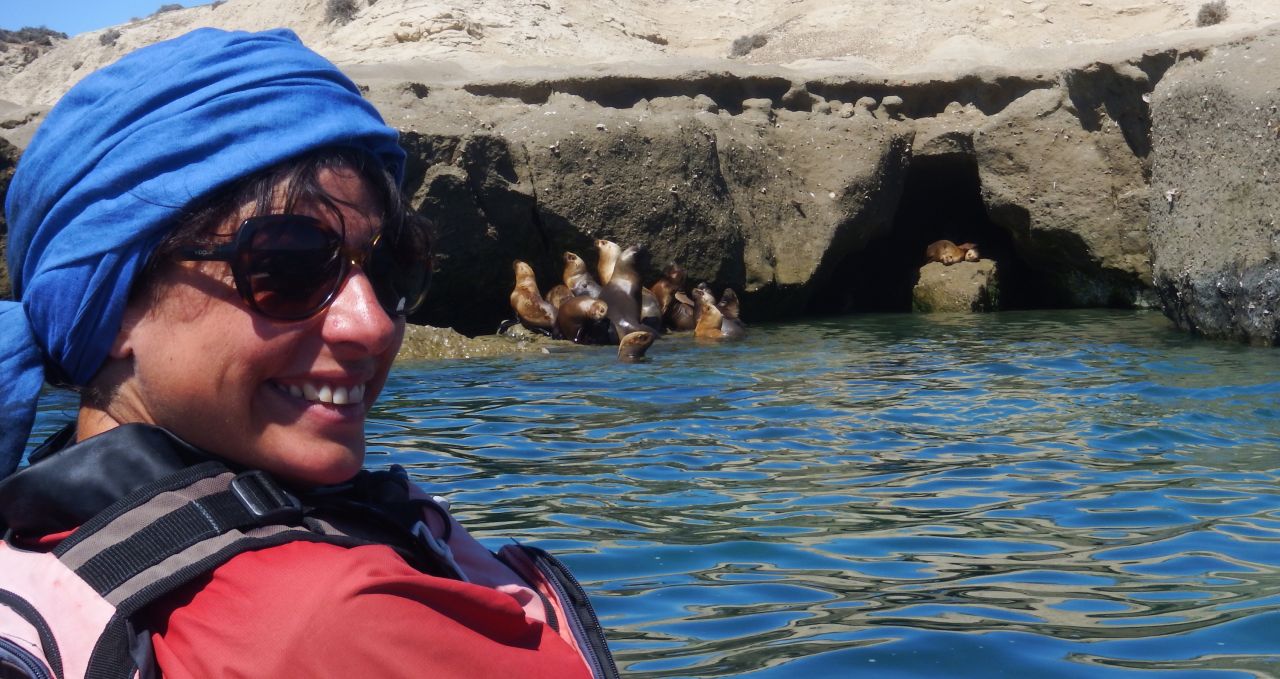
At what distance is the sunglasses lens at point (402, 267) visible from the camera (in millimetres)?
1902

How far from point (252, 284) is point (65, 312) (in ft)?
0.71

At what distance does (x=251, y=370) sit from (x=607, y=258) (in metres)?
12.6

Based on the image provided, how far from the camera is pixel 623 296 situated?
13297mm

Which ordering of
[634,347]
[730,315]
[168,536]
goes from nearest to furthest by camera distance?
[168,536] → [634,347] → [730,315]

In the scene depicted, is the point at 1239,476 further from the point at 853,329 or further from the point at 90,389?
the point at 853,329

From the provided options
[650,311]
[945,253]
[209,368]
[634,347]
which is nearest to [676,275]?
[650,311]

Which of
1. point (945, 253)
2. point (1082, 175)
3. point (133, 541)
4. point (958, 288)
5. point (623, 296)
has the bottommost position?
point (958, 288)

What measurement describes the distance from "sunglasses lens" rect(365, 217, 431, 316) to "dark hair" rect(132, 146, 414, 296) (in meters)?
0.12

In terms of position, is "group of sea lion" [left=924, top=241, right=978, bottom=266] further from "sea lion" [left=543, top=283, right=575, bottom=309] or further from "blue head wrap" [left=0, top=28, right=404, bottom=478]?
"blue head wrap" [left=0, top=28, right=404, bottom=478]

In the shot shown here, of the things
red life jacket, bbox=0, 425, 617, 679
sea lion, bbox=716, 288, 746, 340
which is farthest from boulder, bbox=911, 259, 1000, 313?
red life jacket, bbox=0, 425, 617, 679

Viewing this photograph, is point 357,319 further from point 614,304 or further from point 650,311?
point 650,311

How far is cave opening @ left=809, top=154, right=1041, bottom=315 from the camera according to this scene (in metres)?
17.4

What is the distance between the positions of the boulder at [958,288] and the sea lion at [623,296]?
13.3 feet

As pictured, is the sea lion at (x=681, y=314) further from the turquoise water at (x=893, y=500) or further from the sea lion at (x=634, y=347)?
the turquoise water at (x=893, y=500)
